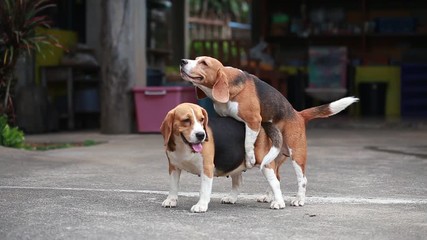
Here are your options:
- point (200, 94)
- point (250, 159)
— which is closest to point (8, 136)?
point (200, 94)

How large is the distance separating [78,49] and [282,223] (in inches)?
355

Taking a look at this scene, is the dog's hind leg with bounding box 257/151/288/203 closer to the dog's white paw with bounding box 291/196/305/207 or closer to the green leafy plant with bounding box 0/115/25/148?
the dog's white paw with bounding box 291/196/305/207

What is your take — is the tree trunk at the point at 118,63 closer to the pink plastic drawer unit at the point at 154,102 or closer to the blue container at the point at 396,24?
the pink plastic drawer unit at the point at 154,102

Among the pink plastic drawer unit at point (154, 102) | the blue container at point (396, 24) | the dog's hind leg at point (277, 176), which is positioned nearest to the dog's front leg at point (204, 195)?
→ the dog's hind leg at point (277, 176)

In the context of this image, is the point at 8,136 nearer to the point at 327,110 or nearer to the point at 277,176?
the point at 277,176

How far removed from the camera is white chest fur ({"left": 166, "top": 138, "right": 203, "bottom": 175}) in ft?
16.6

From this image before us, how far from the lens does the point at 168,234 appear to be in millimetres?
4379

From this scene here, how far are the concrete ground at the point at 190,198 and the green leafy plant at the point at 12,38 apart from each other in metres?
1.23

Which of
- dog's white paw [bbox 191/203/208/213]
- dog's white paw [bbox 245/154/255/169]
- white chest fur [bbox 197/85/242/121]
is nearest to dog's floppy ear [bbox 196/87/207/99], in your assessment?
white chest fur [bbox 197/85/242/121]

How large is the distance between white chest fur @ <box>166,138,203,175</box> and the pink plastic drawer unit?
618 cm

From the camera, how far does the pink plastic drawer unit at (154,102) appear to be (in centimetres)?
1136

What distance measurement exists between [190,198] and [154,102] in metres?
5.75

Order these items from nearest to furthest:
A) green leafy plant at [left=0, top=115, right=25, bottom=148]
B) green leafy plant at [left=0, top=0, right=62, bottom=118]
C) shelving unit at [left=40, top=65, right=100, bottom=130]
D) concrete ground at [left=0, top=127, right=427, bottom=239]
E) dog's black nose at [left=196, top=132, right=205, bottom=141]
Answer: concrete ground at [left=0, top=127, right=427, bottom=239], dog's black nose at [left=196, top=132, right=205, bottom=141], green leafy plant at [left=0, top=115, right=25, bottom=148], green leafy plant at [left=0, top=0, right=62, bottom=118], shelving unit at [left=40, top=65, right=100, bottom=130]

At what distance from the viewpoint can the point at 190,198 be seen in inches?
228
